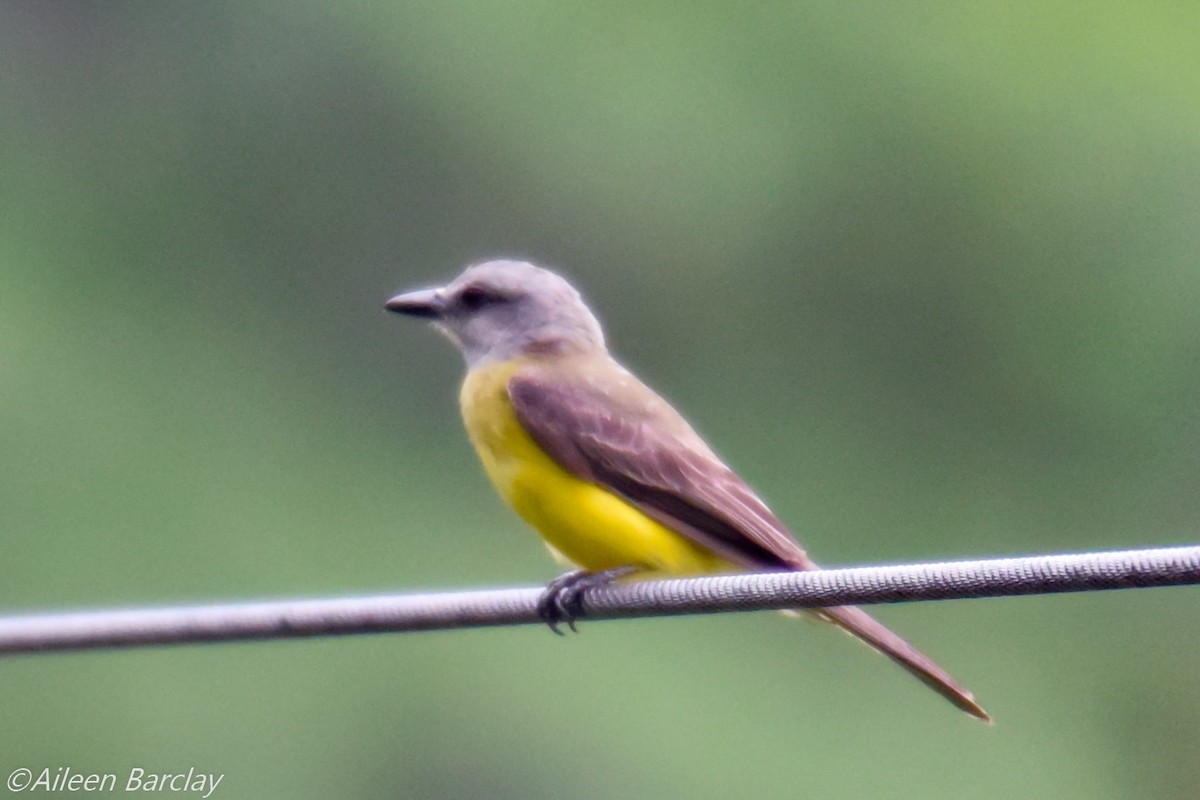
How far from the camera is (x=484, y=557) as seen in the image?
9.04m

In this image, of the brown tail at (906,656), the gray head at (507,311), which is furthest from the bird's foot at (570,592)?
the gray head at (507,311)

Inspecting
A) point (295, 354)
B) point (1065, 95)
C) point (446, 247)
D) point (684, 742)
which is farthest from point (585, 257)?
point (684, 742)

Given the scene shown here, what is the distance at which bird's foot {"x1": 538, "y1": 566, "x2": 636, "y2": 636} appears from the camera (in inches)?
156

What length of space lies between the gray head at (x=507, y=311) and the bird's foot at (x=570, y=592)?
90 centimetres

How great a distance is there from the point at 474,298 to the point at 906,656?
75.8 inches

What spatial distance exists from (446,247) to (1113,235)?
3.96m

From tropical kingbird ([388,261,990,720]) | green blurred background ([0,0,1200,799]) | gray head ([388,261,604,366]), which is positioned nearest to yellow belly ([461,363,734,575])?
tropical kingbird ([388,261,990,720])

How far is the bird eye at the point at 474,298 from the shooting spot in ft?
16.4

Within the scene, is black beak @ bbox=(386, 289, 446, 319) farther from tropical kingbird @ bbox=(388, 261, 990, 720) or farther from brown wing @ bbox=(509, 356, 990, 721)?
brown wing @ bbox=(509, 356, 990, 721)

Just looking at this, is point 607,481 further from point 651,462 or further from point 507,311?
point 507,311

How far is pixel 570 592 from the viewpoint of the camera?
404 cm

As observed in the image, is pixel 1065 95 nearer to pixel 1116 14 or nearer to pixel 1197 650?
pixel 1116 14

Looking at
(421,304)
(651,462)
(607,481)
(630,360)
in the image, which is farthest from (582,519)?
(630,360)

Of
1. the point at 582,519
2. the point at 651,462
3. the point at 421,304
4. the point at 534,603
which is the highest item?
the point at 421,304
